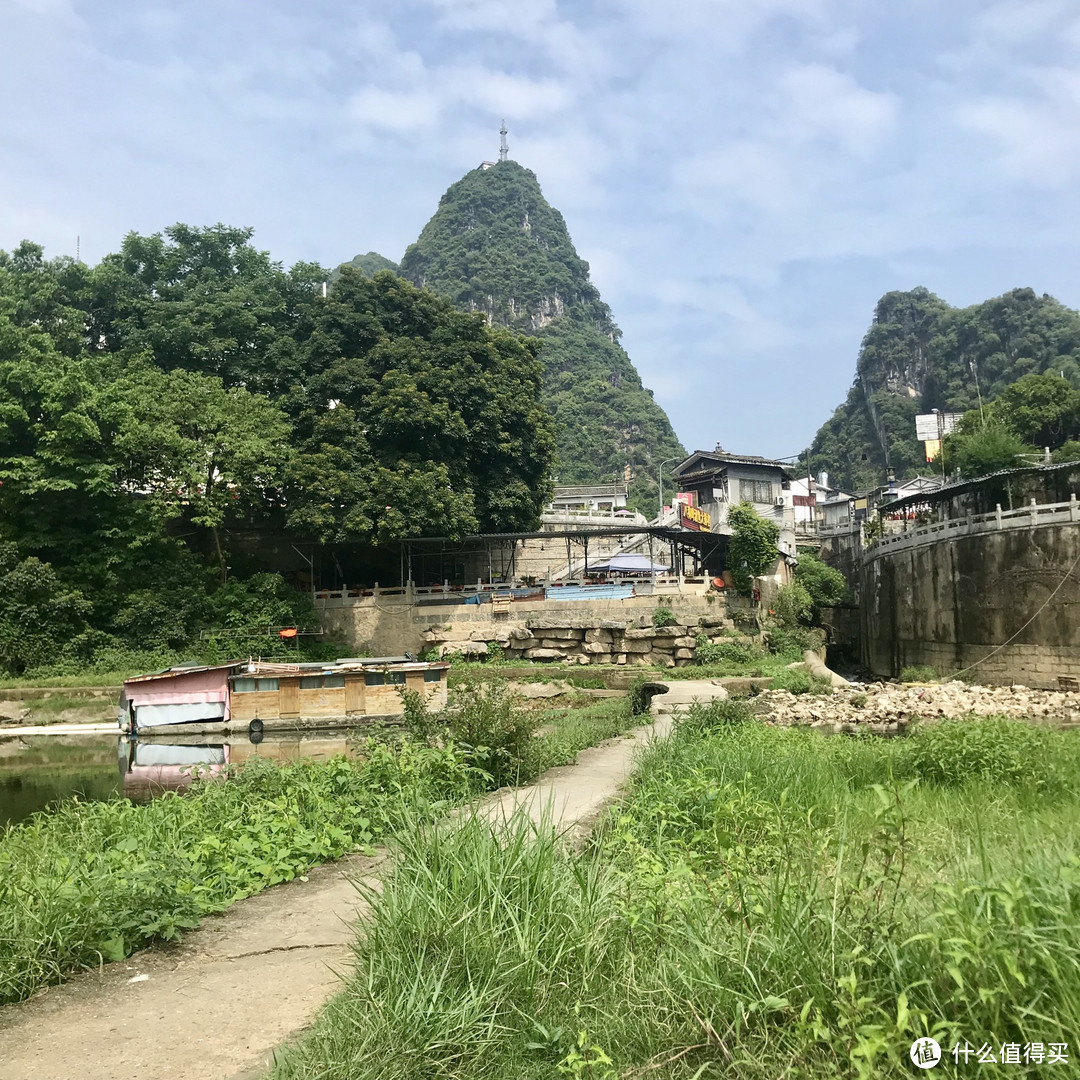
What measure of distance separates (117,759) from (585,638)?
1485cm

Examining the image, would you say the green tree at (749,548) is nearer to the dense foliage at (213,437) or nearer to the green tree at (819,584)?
the green tree at (819,584)

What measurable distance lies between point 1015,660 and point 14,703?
27.4 metres

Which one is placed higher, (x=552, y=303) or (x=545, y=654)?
(x=552, y=303)

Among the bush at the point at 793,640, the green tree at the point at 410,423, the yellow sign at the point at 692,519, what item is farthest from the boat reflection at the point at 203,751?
the yellow sign at the point at 692,519

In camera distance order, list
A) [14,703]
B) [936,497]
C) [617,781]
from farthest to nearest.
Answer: [936,497] < [14,703] < [617,781]

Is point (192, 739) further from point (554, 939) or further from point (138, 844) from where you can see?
Answer: point (554, 939)

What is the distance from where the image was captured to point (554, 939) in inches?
139

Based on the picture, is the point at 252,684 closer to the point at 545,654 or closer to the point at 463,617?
the point at 463,617

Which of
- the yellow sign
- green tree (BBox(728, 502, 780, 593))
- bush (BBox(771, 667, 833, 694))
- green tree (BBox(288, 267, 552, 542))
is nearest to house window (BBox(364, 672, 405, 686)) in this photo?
green tree (BBox(288, 267, 552, 542))

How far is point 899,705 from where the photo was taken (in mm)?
17312

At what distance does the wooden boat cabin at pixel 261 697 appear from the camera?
21.0m

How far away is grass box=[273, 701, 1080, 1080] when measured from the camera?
102 inches

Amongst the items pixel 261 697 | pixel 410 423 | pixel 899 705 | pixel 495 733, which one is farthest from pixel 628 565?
pixel 495 733

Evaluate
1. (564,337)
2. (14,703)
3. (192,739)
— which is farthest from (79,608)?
(564,337)
